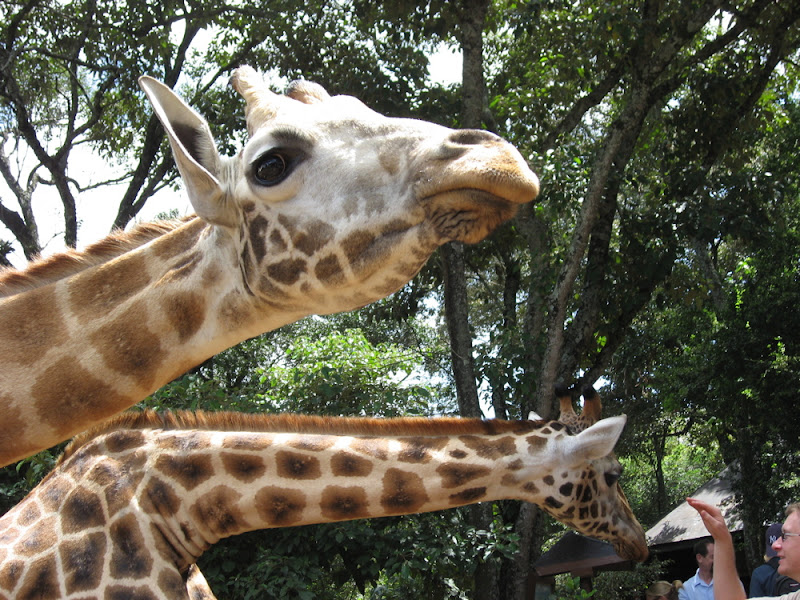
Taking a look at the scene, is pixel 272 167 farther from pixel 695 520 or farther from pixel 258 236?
pixel 695 520

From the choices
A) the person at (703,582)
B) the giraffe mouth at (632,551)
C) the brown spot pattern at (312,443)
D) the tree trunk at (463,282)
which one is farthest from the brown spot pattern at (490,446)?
the tree trunk at (463,282)

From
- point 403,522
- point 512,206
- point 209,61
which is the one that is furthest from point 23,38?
point 512,206

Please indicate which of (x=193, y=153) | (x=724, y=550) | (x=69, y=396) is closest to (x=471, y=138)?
(x=193, y=153)

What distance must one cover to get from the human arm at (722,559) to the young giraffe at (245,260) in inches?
113

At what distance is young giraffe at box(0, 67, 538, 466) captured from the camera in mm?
2062

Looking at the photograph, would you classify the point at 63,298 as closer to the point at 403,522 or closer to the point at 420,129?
the point at 420,129

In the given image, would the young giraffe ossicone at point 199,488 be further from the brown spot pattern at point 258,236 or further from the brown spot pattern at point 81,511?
the brown spot pattern at point 258,236

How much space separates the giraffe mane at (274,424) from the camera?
4000 mm

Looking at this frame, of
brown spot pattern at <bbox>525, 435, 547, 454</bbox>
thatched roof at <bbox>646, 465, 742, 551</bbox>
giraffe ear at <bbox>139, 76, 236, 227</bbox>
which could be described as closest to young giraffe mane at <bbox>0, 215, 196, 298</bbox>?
giraffe ear at <bbox>139, 76, 236, 227</bbox>

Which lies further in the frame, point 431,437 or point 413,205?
point 431,437

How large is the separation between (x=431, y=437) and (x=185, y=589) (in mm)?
1401

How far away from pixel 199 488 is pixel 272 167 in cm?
214

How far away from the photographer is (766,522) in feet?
40.2

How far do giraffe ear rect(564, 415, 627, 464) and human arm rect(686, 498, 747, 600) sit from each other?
56 centimetres
